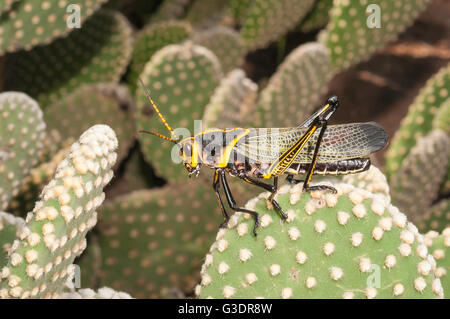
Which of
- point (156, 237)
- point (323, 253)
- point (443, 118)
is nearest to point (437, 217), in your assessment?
point (443, 118)

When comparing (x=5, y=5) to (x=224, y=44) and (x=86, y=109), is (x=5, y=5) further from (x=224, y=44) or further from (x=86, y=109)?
(x=224, y=44)

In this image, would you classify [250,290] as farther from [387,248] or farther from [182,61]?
[182,61]

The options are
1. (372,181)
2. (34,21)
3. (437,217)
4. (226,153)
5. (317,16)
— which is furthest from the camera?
(317,16)

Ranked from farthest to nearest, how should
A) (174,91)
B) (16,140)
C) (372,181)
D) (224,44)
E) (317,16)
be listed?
(317,16), (224,44), (174,91), (16,140), (372,181)

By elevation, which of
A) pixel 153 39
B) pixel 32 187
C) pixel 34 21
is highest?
pixel 34 21

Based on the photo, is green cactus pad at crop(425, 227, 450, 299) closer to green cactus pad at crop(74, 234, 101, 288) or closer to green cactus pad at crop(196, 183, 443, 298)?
green cactus pad at crop(196, 183, 443, 298)

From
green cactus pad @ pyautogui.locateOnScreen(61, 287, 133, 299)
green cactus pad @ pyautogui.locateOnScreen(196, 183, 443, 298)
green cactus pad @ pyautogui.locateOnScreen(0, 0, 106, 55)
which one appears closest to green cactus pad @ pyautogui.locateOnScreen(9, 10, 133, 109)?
green cactus pad @ pyautogui.locateOnScreen(0, 0, 106, 55)

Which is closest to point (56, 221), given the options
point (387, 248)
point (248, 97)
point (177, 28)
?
point (387, 248)

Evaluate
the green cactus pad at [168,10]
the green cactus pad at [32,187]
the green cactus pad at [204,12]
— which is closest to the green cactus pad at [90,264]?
the green cactus pad at [32,187]
